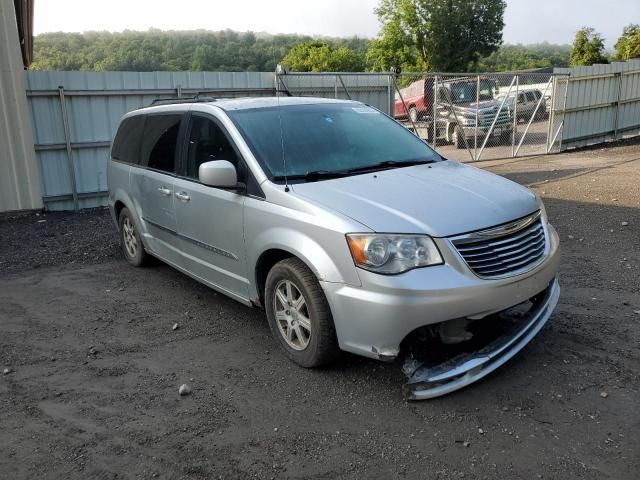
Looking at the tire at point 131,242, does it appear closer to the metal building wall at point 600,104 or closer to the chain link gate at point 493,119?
the chain link gate at point 493,119

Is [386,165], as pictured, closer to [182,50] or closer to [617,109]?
[182,50]

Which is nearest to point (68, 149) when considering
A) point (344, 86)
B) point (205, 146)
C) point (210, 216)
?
point (344, 86)

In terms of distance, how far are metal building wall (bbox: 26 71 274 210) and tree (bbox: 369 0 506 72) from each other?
5399 cm

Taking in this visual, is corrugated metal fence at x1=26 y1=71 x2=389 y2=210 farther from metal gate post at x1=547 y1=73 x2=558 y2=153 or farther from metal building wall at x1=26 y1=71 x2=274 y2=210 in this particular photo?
metal gate post at x1=547 y1=73 x2=558 y2=153

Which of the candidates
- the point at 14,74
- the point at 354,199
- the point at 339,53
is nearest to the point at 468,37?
the point at 339,53

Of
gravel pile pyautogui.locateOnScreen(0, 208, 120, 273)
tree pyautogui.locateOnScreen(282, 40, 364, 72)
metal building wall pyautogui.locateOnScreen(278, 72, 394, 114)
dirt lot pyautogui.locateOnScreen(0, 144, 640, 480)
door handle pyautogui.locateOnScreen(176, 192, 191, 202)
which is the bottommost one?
gravel pile pyautogui.locateOnScreen(0, 208, 120, 273)

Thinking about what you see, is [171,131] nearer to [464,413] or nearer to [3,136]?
[464,413]

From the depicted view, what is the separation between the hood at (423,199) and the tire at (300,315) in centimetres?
50

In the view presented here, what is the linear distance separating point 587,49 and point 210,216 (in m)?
58.0

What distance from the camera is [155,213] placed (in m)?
5.61

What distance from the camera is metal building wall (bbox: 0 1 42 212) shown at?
906 cm

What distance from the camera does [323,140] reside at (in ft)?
14.8

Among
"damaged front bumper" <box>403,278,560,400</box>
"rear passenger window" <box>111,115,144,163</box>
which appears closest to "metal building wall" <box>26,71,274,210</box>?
"rear passenger window" <box>111,115,144,163</box>

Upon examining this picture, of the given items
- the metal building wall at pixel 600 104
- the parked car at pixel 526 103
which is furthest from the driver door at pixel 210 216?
the parked car at pixel 526 103
